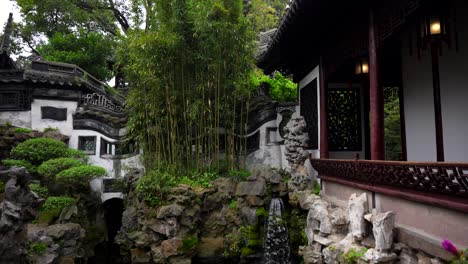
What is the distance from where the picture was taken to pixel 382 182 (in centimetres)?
383

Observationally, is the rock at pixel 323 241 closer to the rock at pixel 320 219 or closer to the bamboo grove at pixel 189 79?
the rock at pixel 320 219

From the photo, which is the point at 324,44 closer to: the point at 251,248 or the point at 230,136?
the point at 230,136

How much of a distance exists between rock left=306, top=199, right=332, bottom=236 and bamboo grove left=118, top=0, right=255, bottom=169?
3440 millimetres

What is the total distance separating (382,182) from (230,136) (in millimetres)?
5129

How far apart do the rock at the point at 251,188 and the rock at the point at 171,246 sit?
169cm

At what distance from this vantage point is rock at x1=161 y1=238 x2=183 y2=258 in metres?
6.97

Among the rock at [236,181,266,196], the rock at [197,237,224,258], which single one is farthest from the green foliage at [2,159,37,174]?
the rock at [236,181,266,196]

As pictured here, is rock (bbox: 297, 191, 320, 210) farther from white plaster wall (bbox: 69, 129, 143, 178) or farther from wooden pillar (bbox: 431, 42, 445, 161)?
white plaster wall (bbox: 69, 129, 143, 178)

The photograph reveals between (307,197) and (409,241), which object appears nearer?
(409,241)

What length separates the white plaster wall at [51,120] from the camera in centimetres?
997

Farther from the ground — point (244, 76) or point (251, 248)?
point (244, 76)

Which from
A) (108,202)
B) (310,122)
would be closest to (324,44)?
(310,122)

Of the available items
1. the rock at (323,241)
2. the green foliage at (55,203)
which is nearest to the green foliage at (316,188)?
the rock at (323,241)

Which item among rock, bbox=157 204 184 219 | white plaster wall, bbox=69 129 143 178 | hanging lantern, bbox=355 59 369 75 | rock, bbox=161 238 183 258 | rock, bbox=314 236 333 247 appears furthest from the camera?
white plaster wall, bbox=69 129 143 178
